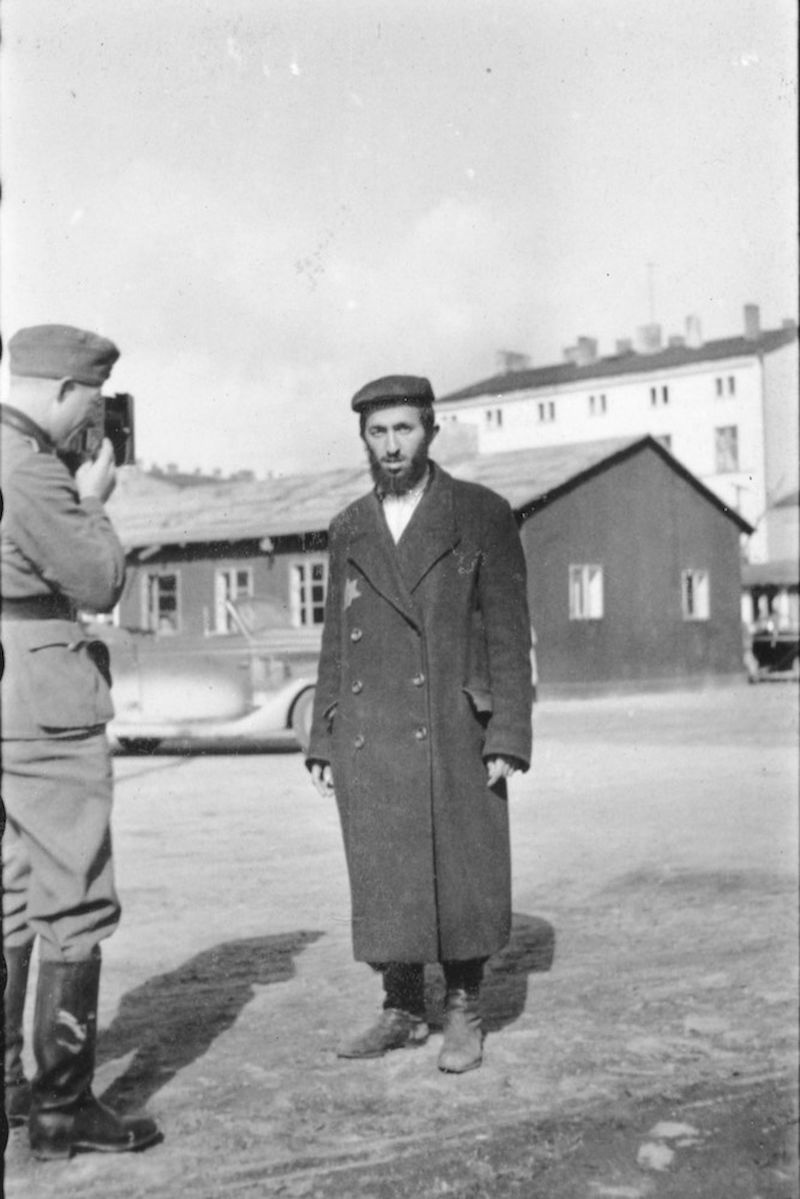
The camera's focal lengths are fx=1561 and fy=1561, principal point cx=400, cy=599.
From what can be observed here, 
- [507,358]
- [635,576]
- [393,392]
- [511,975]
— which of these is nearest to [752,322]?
[635,576]

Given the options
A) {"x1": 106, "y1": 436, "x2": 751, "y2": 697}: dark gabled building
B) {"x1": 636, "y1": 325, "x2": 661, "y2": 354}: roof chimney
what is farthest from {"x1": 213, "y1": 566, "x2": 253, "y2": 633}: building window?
{"x1": 636, "y1": 325, "x2": 661, "y2": 354}: roof chimney

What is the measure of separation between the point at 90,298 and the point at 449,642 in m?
1.31

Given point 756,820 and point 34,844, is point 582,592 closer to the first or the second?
point 756,820

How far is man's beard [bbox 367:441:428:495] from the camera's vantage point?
148 inches

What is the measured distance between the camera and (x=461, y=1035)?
166 inches

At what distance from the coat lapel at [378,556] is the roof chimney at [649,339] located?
52.7 meters

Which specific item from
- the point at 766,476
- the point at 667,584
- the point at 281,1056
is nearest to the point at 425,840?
the point at 281,1056

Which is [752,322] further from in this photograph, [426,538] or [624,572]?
[426,538]

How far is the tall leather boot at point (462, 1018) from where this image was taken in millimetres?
4148

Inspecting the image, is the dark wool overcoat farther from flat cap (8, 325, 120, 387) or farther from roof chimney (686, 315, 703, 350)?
roof chimney (686, 315, 703, 350)

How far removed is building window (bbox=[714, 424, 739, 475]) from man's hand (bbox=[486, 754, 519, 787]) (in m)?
44.2

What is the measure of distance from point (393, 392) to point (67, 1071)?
65.7 inches

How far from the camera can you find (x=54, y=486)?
10.5 ft

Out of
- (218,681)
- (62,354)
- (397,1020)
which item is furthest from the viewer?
(218,681)
